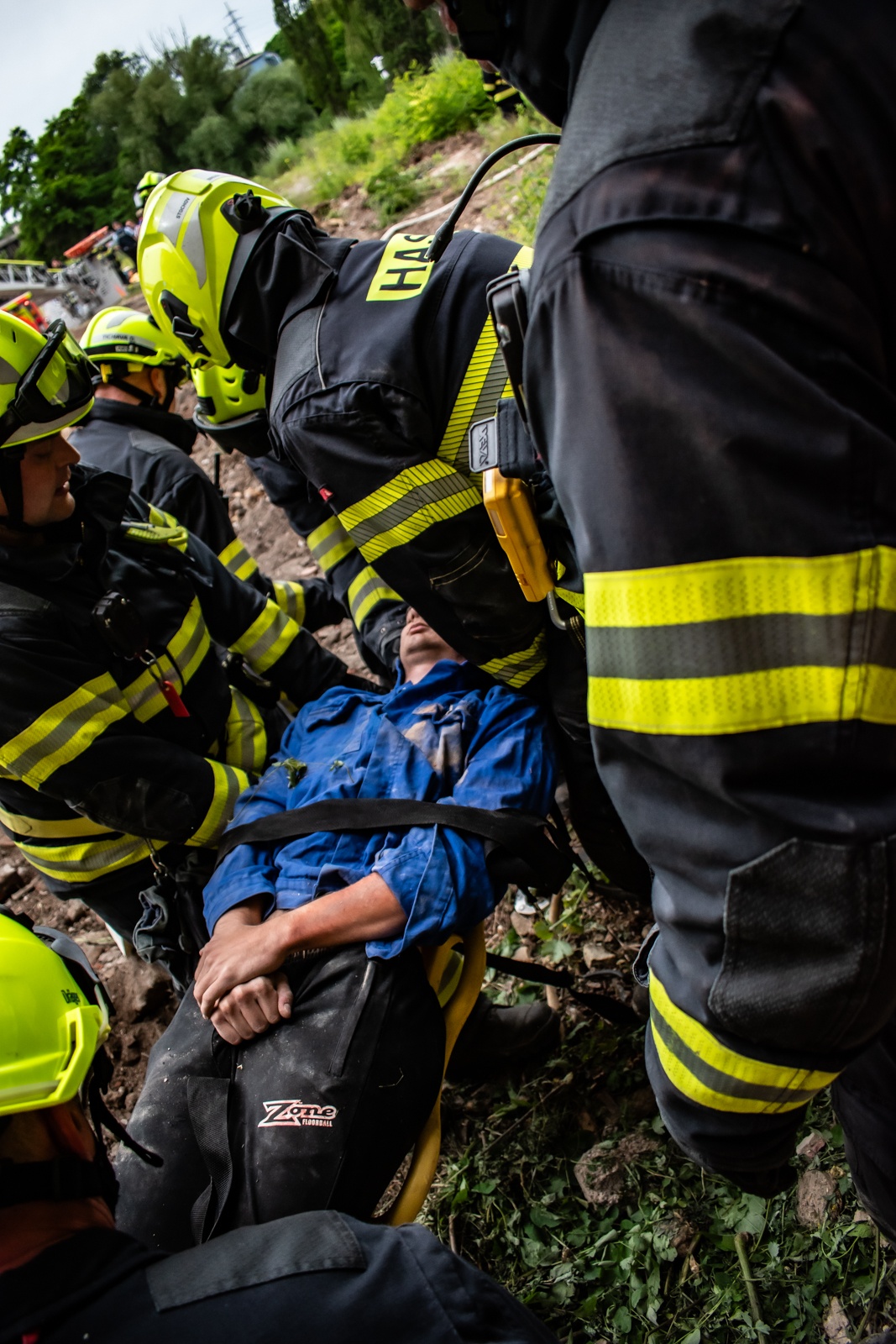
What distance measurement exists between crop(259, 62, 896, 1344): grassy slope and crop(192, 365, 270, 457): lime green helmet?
2189 mm

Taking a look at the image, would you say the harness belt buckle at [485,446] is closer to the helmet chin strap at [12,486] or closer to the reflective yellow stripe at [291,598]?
the helmet chin strap at [12,486]

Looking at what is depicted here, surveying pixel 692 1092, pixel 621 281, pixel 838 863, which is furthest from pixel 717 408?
pixel 692 1092

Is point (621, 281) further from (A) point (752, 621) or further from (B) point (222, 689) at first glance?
(B) point (222, 689)

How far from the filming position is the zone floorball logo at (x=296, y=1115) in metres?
1.68

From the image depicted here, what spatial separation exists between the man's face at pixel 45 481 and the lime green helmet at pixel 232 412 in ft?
3.46

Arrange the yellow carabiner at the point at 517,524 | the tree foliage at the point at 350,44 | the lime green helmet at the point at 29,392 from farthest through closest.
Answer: the tree foliage at the point at 350,44 < the lime green helmet at the point at 29,392 < the yellow carabiner at the point at 517,524

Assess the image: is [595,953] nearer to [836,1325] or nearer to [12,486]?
[836,1325]

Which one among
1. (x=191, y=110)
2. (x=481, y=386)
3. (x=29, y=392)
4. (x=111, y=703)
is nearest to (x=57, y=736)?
(x=111, y=703)

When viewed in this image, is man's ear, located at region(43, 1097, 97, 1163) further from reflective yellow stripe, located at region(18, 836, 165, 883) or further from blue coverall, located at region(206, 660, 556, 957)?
reflective yellow stripe, located at region(18, 836, 165, 883)

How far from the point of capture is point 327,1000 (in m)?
1.84

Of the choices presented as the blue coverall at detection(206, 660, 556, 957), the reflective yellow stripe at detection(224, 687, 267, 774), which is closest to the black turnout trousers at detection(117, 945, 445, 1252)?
the blue coverall at detection(206, 660, 556, 957)

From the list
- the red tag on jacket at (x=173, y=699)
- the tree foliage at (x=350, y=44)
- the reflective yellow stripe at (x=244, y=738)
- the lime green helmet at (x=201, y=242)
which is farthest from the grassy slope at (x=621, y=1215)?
the tree foliage at (x=350, y=44)

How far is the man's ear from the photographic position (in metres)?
1.40

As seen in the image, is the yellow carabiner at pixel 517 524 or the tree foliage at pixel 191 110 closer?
the yellow carabiner at pixel 517 524
